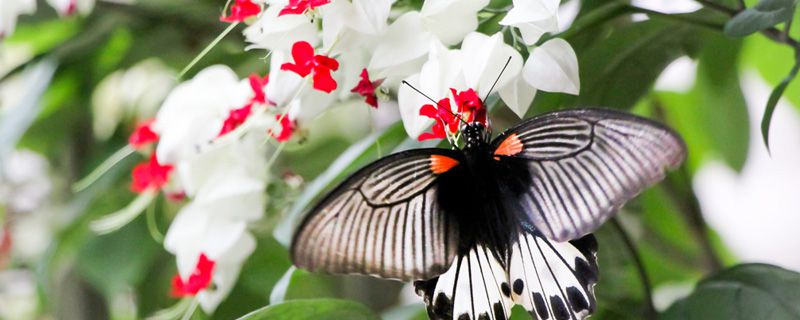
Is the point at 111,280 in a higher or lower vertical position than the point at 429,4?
lower

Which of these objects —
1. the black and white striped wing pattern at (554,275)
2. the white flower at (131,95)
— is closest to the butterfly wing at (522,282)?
the black and white striped wing pattern at (554,275)

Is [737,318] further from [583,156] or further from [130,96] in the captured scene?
[130,96]

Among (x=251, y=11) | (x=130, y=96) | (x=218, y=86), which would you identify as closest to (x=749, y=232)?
(x=130, y=96)

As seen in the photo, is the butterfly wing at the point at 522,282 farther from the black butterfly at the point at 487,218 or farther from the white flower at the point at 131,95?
the white flower at the point at 131,95

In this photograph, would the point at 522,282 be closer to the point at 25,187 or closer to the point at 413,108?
the point at 413,108

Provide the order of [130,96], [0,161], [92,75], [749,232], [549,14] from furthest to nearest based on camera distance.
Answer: [749,232]
[130,96]
[92,75]
[0,161]
[549,14]
